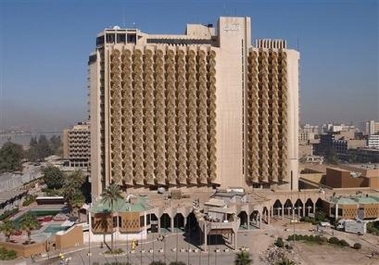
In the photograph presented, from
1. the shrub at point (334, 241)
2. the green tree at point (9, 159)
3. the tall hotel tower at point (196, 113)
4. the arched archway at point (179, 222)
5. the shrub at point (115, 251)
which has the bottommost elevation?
the shrub at point (115, 251)

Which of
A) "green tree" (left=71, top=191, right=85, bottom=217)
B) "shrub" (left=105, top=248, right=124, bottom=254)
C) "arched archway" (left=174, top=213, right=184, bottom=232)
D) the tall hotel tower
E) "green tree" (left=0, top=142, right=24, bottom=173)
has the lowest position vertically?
"shrub" (left=105, top=248, right=124, bottom=254)

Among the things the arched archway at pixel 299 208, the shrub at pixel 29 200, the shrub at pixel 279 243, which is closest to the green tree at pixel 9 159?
the shrub at pixel 29 200

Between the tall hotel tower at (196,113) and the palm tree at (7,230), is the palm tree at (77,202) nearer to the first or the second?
the tall hotel tower at (196,113)

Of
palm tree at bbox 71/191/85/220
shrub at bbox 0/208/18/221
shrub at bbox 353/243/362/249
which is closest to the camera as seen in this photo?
shrub at bbox 353/243/362/249

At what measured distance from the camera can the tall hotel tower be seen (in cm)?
10269

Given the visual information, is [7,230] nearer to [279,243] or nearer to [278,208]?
[279,243]

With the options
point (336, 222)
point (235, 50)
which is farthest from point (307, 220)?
point (235, 50)

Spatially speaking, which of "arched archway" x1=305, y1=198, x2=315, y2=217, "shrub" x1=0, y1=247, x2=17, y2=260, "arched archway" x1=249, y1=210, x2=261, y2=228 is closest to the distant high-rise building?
"arched archway" x1=305, y1=198, x2=315, y2=217

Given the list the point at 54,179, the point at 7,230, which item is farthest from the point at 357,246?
the point at 54,179

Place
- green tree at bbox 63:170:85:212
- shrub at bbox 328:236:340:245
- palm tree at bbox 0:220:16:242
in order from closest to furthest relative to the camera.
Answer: palm tree at bbox 0:220:16:242, shrub at bbox 328:236:340:245, green tree at bbox 63:170:85:212

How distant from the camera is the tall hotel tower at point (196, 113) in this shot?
102688 millimetres

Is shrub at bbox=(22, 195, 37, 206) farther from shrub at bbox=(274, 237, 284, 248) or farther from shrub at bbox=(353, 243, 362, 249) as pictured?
shrub at bbox=(353, 243, 362, 249)

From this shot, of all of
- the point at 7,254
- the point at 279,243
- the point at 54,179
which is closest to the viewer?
the point at 7,254

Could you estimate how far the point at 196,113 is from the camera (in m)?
104
